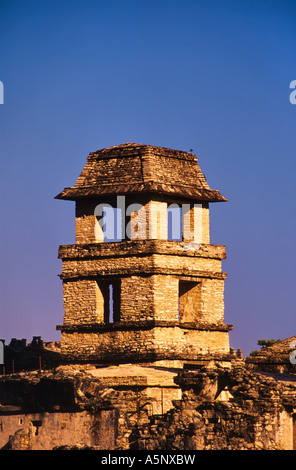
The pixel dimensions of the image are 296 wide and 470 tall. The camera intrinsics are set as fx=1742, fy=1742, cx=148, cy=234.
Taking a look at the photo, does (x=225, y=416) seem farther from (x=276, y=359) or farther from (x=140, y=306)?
(x=276, y=359)

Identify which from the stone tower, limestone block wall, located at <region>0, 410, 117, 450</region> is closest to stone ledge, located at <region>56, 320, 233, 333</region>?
the stone tower

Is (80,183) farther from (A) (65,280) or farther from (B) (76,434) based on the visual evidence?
(B) (76,434)

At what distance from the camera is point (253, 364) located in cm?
6450

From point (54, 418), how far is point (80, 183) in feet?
37.9

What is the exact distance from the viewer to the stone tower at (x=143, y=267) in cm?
5953

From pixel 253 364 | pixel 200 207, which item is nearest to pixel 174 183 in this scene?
pixel 200 207

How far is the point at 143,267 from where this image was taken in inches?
2347

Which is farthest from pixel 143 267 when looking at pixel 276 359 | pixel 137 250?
pixel 276 359

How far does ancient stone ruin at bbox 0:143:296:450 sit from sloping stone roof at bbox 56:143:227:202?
5cm

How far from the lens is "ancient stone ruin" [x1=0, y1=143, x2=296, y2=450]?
5350 centimetres

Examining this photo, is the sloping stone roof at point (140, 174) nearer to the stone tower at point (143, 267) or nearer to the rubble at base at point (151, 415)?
the stone tower at point (143, 267)

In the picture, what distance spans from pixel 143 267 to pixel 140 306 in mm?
1338

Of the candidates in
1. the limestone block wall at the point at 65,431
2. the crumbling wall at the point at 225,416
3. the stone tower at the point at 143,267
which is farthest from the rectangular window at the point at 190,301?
the limestone block wall at the point at 65,431

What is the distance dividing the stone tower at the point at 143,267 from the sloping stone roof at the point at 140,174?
1.4 inches
